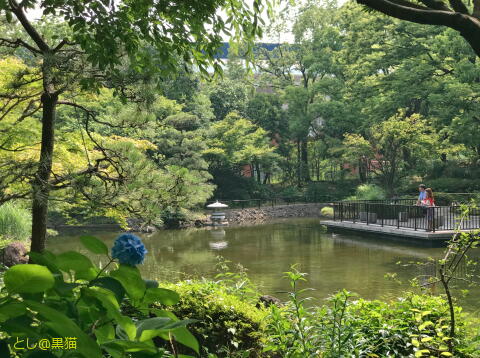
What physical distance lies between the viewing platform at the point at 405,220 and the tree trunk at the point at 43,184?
1183cm

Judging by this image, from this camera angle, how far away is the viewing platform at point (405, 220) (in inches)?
547

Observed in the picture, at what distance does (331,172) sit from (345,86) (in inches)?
270

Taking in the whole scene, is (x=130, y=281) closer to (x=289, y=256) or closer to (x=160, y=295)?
(x=160, y=295)

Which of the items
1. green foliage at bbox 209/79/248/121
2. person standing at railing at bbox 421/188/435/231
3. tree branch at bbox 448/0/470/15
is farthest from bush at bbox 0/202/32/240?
green foliage at bbox 209/79/248/121

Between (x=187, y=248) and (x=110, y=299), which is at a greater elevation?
(x=110, y=299)

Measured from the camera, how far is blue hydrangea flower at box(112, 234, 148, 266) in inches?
48.3

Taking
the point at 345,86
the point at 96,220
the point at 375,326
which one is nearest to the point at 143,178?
the point at 375,326

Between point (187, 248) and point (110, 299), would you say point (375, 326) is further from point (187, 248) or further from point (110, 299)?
point (187, 248)

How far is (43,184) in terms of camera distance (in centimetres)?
364

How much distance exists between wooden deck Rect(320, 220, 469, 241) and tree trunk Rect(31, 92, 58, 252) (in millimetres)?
11186

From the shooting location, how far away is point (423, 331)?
2789mm

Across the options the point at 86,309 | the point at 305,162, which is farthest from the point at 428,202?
the point at 305,162

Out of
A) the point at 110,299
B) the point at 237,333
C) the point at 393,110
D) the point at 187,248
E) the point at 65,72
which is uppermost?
the point at 393,110

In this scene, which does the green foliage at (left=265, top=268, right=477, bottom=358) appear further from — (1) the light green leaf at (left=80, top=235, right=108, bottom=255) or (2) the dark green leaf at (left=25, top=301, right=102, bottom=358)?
(2) the dark green leaf at (left=25, top=301, right=102, bottom=358)
